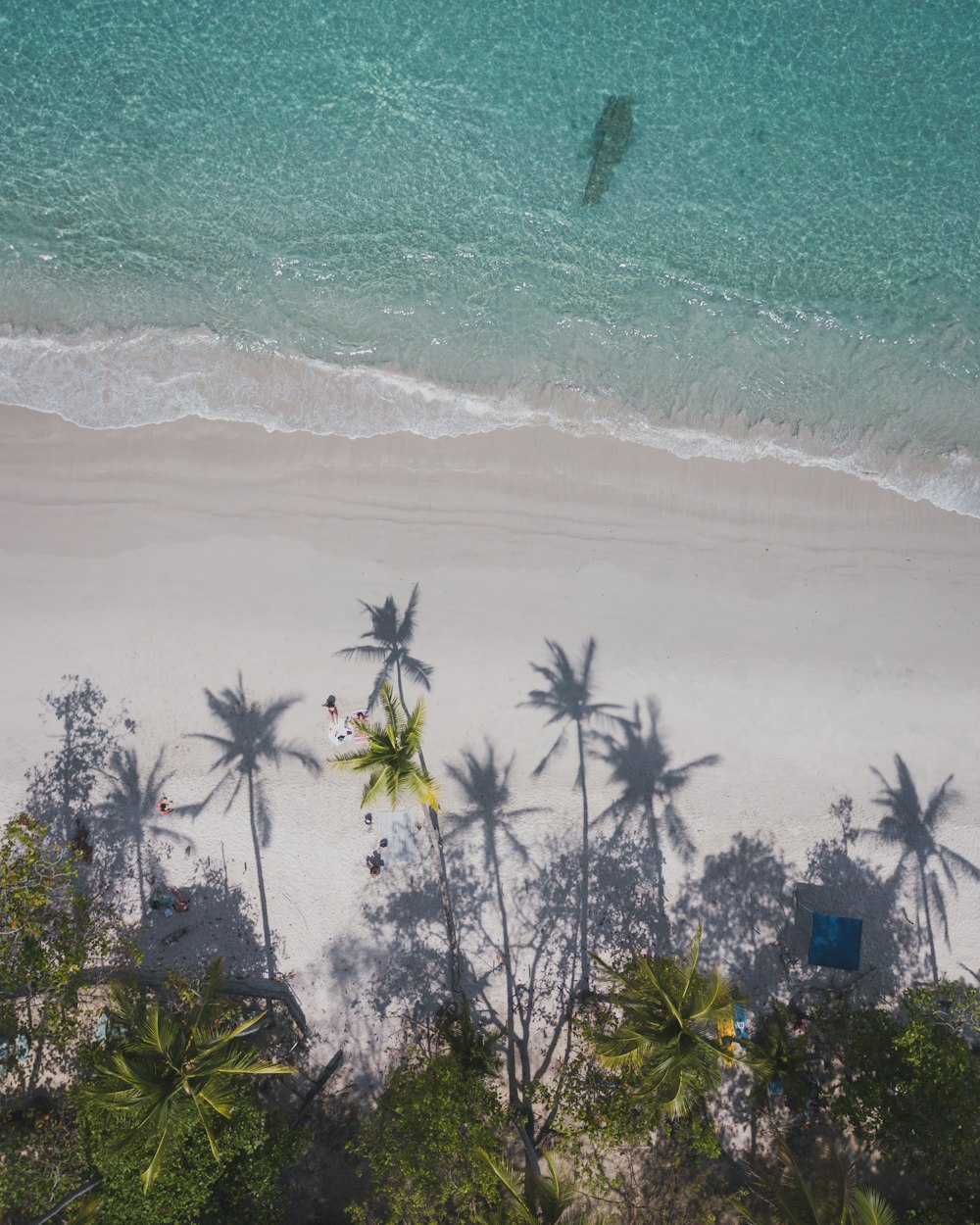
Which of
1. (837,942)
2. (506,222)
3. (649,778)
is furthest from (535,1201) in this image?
(506,222)

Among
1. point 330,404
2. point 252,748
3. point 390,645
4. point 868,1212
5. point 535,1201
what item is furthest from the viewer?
point 330,404

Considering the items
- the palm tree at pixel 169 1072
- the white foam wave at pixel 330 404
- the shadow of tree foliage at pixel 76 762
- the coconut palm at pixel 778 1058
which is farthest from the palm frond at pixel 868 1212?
the shadow of tree foliage at pixel 76 762

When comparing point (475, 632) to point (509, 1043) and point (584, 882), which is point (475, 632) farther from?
point (509, 1043)

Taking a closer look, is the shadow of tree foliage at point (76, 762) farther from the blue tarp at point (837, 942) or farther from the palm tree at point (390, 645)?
the blue tarp at point (837, 942)

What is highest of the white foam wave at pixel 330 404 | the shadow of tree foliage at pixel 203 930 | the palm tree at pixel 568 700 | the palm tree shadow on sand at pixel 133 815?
the white foam wave at pixel 330 404

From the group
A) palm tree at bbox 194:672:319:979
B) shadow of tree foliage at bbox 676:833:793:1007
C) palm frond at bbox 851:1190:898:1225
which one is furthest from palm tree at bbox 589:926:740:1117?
palm tree at bbox 194:672:319:979

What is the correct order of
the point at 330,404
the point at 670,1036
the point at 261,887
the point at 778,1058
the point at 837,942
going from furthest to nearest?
the point at 330,404
the point at 261,887
the point at 837,942
the point at 778,1058
the point at 670,1036

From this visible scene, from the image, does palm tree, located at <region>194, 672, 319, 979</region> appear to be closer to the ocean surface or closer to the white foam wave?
the white foam wave

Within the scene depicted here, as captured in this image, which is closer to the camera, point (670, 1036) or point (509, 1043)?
point (670, 1036)
